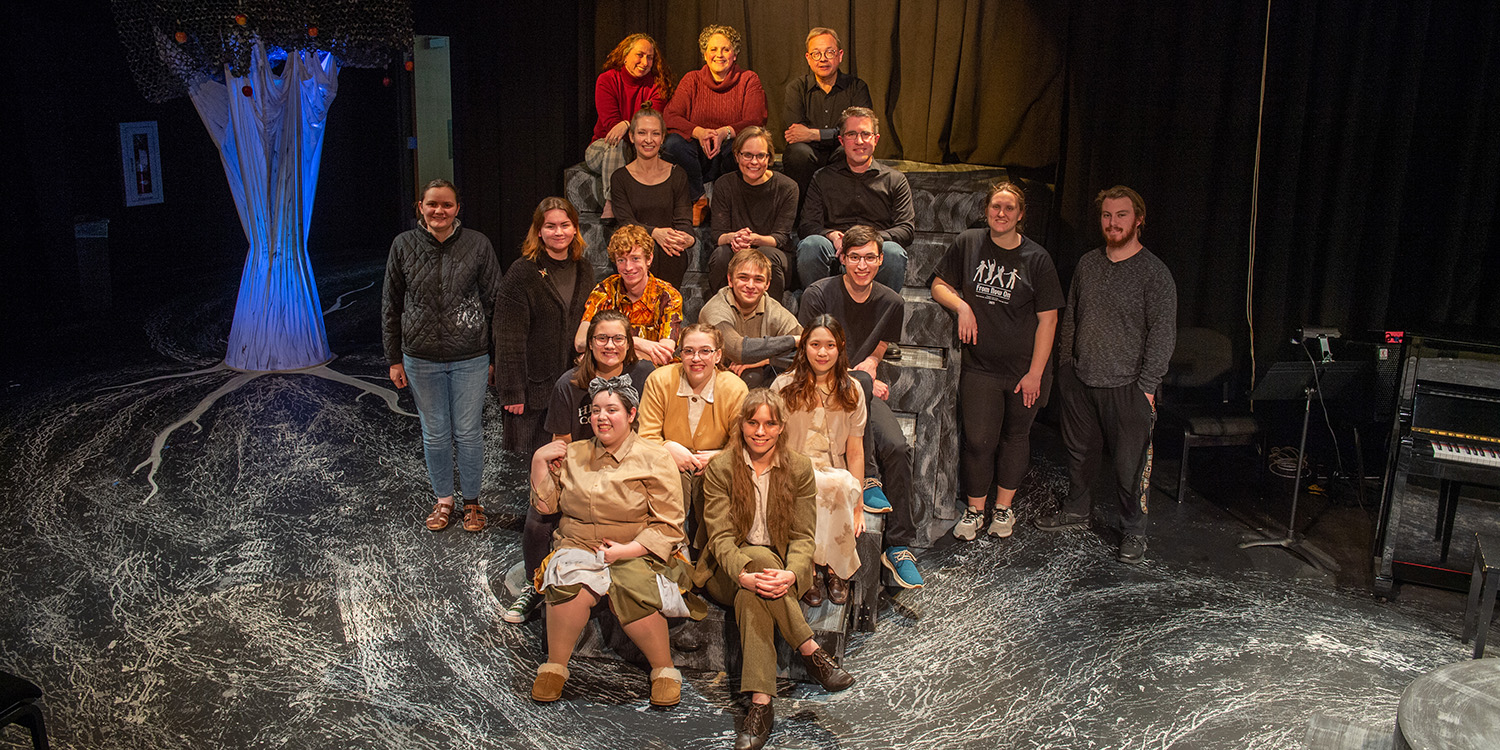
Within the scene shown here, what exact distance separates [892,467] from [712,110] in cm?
243

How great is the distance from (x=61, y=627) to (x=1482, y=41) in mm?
6085

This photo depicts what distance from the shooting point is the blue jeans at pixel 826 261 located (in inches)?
186

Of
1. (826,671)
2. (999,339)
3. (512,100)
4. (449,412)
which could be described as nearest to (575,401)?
(449,412)

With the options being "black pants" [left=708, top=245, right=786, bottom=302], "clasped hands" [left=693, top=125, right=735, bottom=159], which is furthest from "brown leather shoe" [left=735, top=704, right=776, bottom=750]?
"clasped hands" [left=693, top=125, right=735, bottom=159]

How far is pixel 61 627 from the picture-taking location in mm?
3611

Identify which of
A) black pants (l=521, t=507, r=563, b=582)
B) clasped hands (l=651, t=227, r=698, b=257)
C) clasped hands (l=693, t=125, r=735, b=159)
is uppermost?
clasped hands (l=693, t=125, r=735, b=159)

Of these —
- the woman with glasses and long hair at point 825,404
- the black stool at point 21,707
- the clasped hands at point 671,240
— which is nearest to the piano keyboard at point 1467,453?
the woman with glasses and long hair at point 825,404

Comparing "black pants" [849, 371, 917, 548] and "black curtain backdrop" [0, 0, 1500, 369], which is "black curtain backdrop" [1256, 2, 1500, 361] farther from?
"black pants" [849, 371, 917, 548]

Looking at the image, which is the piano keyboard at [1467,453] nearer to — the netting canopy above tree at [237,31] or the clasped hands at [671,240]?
the clasped hands at [671,240]

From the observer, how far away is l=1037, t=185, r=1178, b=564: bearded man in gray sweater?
4.25 meters

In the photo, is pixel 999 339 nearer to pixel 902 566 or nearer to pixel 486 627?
pixel 902 566

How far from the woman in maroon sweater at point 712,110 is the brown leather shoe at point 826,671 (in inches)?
111

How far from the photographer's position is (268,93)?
640 centimetres

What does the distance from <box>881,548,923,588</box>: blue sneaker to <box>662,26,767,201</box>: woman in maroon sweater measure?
227 centimetres
